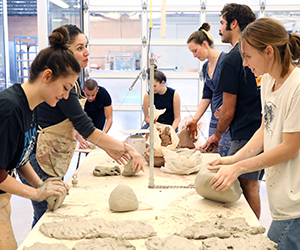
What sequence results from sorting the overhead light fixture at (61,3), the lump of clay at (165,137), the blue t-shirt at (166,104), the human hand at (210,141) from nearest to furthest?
1. the lump of clay at (165,137)
2. the human hand at (210,141)
3. the blue t-shirt at (166,104)
4. the overhead light fixture at (61,3)

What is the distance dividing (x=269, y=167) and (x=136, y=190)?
28.9 inches

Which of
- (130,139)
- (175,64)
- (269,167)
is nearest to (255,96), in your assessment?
(269,167)

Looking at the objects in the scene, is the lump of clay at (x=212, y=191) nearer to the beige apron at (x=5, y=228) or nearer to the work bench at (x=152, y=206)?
the work bench at (x=152, y=206)

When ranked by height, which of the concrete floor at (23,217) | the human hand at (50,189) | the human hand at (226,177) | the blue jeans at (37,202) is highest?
the human hand at (226,177)

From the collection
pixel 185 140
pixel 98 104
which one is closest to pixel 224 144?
pixel 185 140

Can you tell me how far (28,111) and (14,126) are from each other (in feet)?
0.42

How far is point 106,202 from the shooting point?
161 cm

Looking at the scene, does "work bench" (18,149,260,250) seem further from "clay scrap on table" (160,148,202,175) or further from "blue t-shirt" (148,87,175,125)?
"blue t-shirt" (148,87,175,125)

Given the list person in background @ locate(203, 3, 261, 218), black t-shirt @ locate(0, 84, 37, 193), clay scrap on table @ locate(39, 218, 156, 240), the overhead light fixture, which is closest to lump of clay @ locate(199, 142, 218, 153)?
person in background @ locate(203, 3, 261, 218)

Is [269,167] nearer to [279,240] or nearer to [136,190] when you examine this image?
[279,240]

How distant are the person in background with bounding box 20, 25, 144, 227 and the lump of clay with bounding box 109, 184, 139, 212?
1.35 feet

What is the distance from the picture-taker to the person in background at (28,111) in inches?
48.3

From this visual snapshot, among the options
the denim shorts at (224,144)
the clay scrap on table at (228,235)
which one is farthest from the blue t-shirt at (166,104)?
the clay scrap on table at (228,235)

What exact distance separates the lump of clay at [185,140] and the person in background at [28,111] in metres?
1.29
